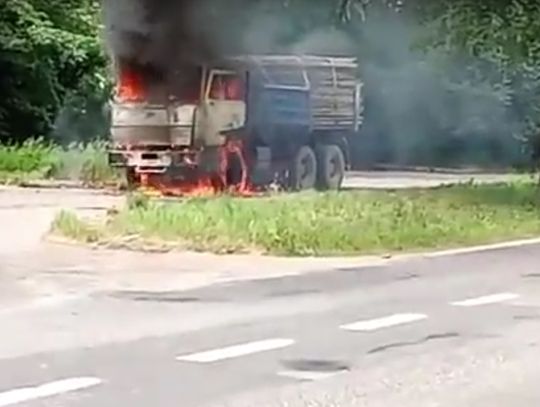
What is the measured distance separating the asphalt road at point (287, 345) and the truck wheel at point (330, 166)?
14564mm

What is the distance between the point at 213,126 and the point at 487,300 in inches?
580

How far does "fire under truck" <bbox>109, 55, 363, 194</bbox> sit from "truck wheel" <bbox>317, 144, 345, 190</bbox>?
22 cm

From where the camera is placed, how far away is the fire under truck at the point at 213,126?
27875mm

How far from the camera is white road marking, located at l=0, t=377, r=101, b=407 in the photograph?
8.94m

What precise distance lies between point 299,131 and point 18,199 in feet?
18.5

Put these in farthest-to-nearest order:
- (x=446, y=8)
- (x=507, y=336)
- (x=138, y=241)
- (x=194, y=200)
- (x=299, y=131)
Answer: (x=299, y=131), (x=446, y=8), (x=194, y=200), (x=138, y=241), (x=507, y=336)

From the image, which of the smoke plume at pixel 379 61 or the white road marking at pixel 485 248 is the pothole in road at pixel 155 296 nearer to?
the white road marking at pixel 485 248

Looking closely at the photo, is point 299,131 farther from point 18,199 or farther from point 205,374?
point 205,374

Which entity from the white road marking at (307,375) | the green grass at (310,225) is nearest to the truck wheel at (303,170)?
the green grass at (310,225)

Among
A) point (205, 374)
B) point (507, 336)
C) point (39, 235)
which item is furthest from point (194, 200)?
point (205, 374)

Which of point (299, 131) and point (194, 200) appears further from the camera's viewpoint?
point (299, 131)

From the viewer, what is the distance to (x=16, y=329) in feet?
38.5

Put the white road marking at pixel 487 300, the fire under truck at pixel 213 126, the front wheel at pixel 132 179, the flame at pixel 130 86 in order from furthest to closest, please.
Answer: the front wheel at pixel 132 179
the flame at pixel 130 86
the fire under truck at pixel 213 126
the white road marking at pixel 487 300

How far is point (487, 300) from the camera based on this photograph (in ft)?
45.1
